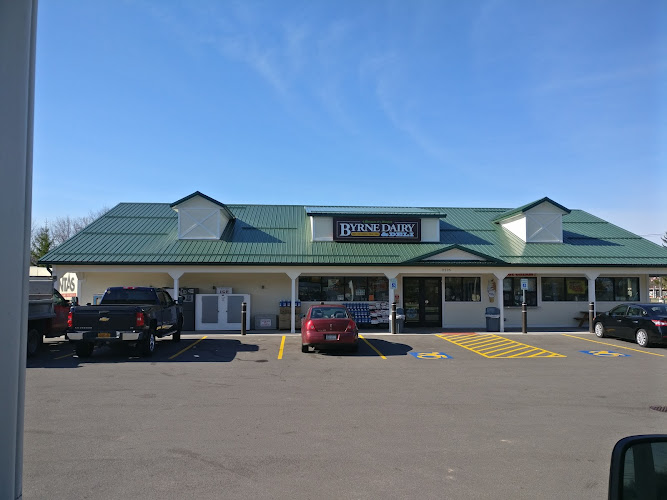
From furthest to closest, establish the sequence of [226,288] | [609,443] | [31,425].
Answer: [226,288] → [31,425] → [609,443]

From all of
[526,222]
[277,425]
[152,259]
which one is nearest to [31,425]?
[277,425]

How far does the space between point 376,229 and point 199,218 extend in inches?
323

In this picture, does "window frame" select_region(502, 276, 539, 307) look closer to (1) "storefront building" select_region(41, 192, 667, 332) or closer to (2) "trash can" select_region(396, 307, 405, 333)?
(1) "storefront building" select_region(41, 192, 667, 332)

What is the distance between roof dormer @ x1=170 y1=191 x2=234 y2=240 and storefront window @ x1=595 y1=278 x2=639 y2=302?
60.0ft

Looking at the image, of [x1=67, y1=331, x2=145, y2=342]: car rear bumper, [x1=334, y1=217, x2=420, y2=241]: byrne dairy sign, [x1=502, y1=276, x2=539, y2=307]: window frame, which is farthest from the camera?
[x1=502, y1=276, x2=539, y2=307]: window frame

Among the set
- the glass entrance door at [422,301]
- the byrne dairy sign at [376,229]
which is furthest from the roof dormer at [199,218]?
the glass entrance door at [422,301]

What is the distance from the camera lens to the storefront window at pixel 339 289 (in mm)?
23391

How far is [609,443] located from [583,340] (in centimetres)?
1337

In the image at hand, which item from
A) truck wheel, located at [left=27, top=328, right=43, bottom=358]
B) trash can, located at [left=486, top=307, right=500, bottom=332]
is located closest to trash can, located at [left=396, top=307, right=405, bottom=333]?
trash can, located at [left=486, top=307, right=500, bottom=332]

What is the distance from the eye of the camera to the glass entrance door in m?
23.8

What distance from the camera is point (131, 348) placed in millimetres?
16375

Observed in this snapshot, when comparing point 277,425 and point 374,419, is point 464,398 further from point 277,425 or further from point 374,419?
point 277,425

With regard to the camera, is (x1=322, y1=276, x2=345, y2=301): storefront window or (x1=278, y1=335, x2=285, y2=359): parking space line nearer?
(x1=278, y1=335, x2=285, y2=359): parking space line

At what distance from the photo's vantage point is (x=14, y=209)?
2137mm
